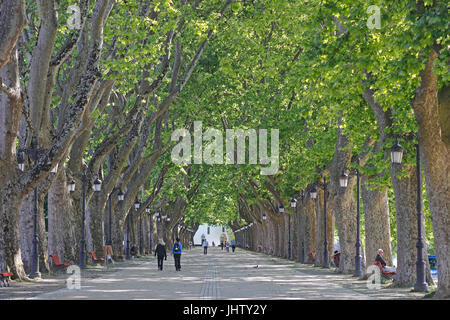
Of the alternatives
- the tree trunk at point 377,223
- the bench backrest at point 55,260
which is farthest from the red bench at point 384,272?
the bench backrest at point 55,260

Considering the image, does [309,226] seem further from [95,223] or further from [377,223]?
[377,223]

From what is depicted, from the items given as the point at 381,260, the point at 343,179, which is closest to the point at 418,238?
the point at 381,260

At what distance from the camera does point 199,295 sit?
20.5 metres

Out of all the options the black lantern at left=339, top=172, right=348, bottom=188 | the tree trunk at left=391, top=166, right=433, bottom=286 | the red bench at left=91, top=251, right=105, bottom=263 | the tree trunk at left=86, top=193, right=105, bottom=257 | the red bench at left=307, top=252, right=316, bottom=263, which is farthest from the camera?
the red bench at left=307, top=252, right=316, bottom=263

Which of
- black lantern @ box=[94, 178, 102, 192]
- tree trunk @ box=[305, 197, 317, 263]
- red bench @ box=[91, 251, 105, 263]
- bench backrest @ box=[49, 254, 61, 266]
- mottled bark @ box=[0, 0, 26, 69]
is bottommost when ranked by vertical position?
red bench @ box=[91, 251, 105, 263]

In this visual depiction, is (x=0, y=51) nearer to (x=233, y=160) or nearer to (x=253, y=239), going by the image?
(x=233, y=160)

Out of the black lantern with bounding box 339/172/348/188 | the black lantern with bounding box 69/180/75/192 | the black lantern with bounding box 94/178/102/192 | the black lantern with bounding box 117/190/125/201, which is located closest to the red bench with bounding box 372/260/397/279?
the black lantern with bounding box 339/172/348/188

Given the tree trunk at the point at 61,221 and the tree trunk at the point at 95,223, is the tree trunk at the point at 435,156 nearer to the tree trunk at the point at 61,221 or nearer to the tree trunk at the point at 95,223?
the tree trunk at the point at 61,221

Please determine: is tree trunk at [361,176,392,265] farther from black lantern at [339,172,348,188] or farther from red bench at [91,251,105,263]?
red bench at [91,251,105,263]

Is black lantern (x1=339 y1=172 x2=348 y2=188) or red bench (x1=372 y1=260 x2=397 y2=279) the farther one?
black lantern (x1=339 y1=172 x2=348 y2=188)

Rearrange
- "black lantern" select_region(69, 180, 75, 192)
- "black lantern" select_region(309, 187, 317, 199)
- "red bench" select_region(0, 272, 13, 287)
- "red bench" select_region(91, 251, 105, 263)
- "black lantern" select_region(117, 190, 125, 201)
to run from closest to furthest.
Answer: "red bench" select_region(0, 272, 13, 287) → "black lantern" select_region(69, 180, 75, 192) → "red bench" select_region(91, 251, 105, 263) → "black lantern" select_region(309, 187, 317, 199) → "black lantern" select_region(117, 190, 125, 201)
